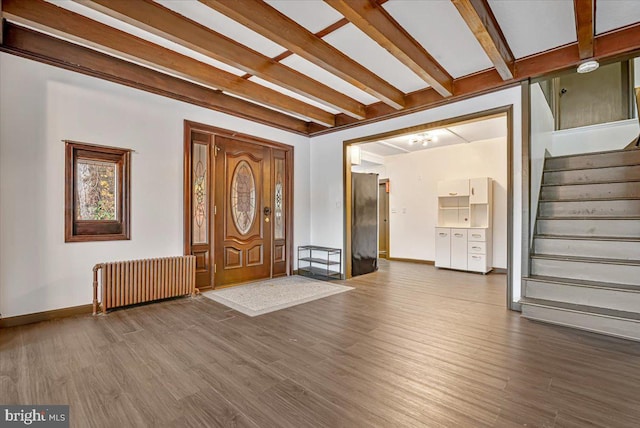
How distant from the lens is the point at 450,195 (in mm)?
6461

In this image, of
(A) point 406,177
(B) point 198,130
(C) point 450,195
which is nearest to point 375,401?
(B) point 198,130

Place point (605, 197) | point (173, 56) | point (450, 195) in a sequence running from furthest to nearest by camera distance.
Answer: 1. point (450, 195)
2. point (605, 197)
3. point (173, 56)

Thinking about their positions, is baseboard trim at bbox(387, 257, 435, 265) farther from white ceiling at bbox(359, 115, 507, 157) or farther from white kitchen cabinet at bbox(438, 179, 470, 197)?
white ceiling at bbox(359, 115, 507, 157)

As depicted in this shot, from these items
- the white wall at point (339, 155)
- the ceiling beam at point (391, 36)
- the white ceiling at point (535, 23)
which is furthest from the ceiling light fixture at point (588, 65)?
the ceiling beam at point (391, 36)

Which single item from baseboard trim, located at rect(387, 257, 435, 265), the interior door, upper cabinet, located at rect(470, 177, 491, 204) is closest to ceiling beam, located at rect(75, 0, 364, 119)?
the interior door

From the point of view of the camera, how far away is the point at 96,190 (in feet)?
11.5

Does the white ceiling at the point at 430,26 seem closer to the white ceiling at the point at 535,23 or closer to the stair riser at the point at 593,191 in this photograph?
the white ceiling at the point at 535,23

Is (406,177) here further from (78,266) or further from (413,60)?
(78,266)

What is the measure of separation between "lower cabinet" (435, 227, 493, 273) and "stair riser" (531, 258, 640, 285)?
2361mm

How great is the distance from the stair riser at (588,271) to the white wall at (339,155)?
1.58 ft

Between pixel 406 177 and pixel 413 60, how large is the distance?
4748mm

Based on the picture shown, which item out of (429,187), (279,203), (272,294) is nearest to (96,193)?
(272,294)

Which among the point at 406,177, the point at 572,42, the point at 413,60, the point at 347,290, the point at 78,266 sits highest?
the point at 572,42

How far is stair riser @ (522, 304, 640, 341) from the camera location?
267 cm
